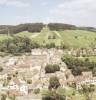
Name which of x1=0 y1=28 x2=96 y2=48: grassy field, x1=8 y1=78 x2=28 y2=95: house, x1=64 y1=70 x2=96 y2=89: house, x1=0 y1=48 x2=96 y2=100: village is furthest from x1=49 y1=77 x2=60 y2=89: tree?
x1=0 y1=28 x2=96 y2=48: grassy field

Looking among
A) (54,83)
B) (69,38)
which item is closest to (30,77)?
(54,83)

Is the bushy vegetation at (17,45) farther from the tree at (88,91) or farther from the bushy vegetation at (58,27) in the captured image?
the tree at (88,91)

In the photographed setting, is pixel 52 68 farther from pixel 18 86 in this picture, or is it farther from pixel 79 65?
pixel 18 86

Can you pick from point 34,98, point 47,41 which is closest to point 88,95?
point 34,98

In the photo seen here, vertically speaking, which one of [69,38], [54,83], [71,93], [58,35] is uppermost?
[58,35]

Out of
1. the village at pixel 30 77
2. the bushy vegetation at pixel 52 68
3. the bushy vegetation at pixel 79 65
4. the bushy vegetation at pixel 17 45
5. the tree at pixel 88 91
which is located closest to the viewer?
the tree at pixel 88 91

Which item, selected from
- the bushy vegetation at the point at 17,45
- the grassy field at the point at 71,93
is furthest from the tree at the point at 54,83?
the bushy vegetation at the point at 17,45
